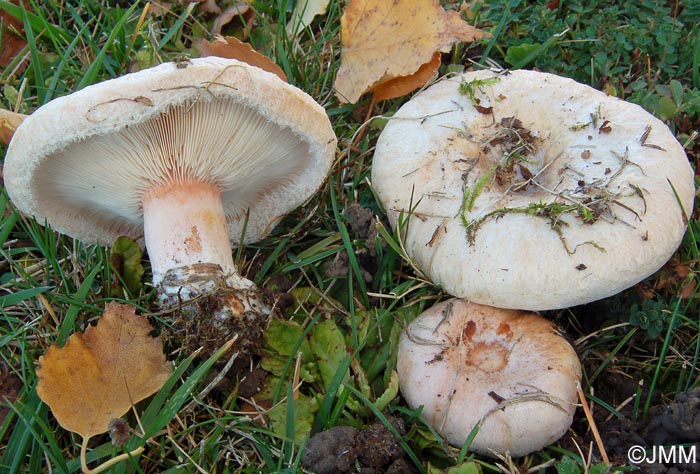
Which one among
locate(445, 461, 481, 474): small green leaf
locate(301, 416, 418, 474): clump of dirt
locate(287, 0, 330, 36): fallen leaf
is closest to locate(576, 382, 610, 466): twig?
locate(445, 461, 481, 474): small green leaf

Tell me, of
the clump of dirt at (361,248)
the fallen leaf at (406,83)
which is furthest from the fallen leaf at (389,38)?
the clump of dirt at (361,248)

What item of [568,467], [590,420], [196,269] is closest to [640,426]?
[590,420]

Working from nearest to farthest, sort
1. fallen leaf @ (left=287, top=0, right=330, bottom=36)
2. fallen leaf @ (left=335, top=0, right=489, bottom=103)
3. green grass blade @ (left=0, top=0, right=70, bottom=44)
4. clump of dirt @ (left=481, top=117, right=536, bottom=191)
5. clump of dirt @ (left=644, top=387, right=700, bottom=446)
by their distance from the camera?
1. clump of dirt @ (left=644, top=387, right=700, bottom=446)
2. clump of dirt @ (left=481, top=117, right=536, bottom=191)
3. fallen leaf @ (left=335, top=0, right=489, bottom=103)
4. green grass blade @ (left=0, top=0, right=70, bottom=44)
5. fallen leaf @ (left=287, top=0, right=330, bottom=36)

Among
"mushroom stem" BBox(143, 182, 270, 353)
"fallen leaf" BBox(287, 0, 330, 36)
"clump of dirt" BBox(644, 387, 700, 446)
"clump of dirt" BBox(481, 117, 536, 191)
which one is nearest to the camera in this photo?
"clump of dirt" BBox(644, 387, 700, 446)

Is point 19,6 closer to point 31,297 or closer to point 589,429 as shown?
point 31,297

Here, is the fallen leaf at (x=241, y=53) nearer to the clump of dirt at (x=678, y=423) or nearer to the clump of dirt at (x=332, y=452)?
the clump of dirt at (x=332, y=452)

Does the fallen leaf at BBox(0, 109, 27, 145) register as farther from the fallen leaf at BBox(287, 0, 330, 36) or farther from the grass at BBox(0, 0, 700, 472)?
the fallen leaf at BBox(287, 0, 330, 36)

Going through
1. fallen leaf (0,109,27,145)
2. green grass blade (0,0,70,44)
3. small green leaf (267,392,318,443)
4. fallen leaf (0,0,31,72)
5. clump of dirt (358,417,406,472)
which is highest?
green grass blade (0,0,70,44)
